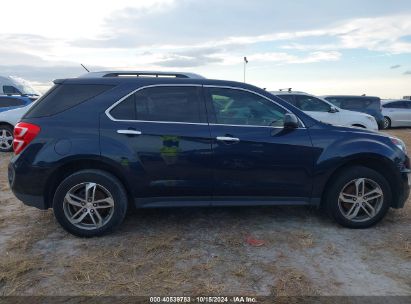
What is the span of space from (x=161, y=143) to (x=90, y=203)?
1006 millimetres

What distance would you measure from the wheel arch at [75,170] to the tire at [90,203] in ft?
0.21

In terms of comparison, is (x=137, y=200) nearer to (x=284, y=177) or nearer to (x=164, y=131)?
(x=164, y=131)

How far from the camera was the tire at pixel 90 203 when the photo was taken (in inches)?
159

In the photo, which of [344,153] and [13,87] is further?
[13,87]

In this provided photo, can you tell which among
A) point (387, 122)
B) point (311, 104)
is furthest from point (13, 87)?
point (387, 122)

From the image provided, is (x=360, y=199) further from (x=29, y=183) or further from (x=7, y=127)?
(x=7, y=127)

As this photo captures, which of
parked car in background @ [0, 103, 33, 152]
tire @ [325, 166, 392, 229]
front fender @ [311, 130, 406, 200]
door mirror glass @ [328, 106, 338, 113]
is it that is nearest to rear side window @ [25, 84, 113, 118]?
front fender @ [311, 130, 406, 200]

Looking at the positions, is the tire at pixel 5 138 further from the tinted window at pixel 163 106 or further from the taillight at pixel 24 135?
the tinted window at pixel 163 106

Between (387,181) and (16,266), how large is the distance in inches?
162

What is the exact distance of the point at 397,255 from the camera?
3789 millimetres

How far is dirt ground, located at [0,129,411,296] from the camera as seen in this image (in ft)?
10.4

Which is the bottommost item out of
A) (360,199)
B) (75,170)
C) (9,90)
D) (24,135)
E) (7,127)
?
(360,199)

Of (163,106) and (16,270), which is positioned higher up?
(163,106)

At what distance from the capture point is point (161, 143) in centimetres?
409
